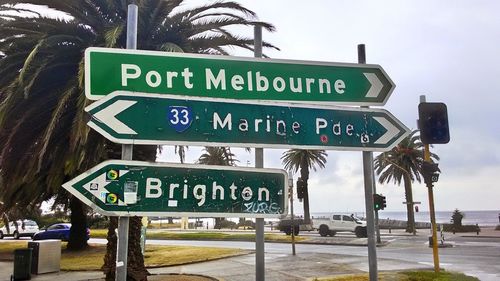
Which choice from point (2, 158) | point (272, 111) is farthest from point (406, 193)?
point (272, 111)

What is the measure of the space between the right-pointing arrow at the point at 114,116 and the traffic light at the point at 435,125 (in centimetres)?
492

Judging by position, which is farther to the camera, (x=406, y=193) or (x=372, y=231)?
(x=406, y=193)

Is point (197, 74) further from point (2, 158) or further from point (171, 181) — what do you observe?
point (2, 158)

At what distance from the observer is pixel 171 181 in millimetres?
3107

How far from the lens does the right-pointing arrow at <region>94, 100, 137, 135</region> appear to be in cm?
304

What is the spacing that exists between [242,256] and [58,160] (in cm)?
1170

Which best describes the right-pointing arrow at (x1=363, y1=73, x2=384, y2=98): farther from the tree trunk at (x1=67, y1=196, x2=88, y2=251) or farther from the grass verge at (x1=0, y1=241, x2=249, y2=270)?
the tree trunk at (x1=67, y1=196, x2=88, y2=251)

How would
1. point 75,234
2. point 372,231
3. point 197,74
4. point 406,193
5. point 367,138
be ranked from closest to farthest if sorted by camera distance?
point 197,74
point 367,138
point 372,231
point 75,234
point 406,193

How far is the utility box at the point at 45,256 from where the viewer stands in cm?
1512

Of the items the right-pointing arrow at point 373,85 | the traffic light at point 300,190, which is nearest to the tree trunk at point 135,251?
the right-pointing arrow at point 373,85

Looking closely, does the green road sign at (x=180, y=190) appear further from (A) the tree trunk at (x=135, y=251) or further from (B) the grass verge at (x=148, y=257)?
(B) the grass verge at (x=148, y=257)

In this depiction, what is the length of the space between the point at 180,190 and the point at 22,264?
1309 centimetres

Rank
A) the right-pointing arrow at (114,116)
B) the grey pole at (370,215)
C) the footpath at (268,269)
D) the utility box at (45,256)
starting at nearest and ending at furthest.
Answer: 1. the right-pointing arrow at (114,116)
2. the grey pole at (370,215)
3. the footpath at (268,269)
4. the utility box at (45,256)

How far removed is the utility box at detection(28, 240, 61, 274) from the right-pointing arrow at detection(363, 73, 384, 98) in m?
14.7
